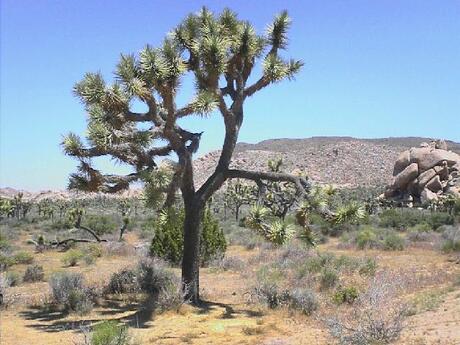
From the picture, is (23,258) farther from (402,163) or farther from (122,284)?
(402,163)

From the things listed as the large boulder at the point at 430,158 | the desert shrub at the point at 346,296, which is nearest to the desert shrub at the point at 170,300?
the desert shrub at the point at 346,296

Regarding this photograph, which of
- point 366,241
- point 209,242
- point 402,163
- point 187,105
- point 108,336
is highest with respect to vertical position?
point 402,163

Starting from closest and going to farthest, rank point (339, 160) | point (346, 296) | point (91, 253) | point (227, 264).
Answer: point (346, 296) < point (227, 264) < point (91, 253) < point (339, 160)

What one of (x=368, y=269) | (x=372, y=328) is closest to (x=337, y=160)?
(x=368, y=269)

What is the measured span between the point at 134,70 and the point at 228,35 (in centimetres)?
212

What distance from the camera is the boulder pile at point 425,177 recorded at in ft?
141

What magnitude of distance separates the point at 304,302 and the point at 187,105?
4.28m

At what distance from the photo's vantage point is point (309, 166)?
82938 millimetres

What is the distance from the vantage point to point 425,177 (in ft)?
142

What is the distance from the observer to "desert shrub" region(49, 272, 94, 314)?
10.7 meters

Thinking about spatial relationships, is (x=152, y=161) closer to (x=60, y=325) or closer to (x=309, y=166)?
(x=60, y=325)

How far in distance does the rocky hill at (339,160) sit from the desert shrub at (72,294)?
66.1 meters

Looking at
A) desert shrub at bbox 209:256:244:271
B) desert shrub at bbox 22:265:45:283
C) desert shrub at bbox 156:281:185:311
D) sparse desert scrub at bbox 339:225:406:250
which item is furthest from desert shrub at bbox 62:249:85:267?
sparse desert scrub at bbox 339:225:406:250

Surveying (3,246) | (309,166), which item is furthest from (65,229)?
(309,166)
